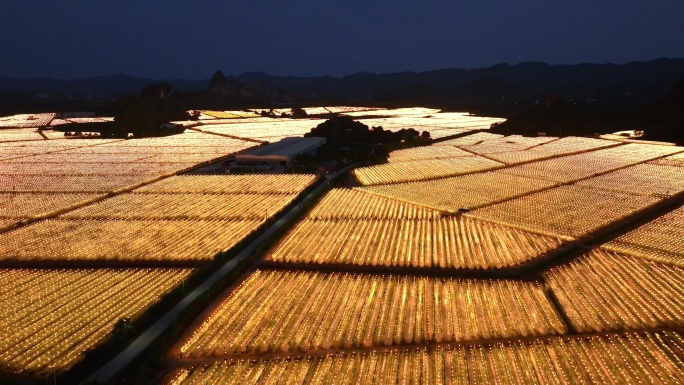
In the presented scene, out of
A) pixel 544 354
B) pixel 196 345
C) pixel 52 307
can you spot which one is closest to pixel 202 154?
pixel 52 307

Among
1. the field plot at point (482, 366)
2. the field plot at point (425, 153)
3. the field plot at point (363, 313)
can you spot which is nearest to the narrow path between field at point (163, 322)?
the field plot at point (363, 313)

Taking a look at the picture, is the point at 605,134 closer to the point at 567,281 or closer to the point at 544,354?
the point at 567,281

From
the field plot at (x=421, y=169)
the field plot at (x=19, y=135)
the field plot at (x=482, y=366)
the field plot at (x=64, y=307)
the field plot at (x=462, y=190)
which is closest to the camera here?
the field plot at (x=482, y=366)

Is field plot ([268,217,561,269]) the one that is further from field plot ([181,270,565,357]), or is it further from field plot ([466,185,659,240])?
field plot ([181,270,565,357])

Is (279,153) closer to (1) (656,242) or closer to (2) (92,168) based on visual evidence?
(2) (92,168)

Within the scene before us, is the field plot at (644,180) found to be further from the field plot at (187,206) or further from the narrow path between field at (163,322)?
the narrow path between field at (163,322)

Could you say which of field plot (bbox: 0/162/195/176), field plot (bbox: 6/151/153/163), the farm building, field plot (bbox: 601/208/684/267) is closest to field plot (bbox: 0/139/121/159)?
field plot (bbox: 6/151/153/163)
